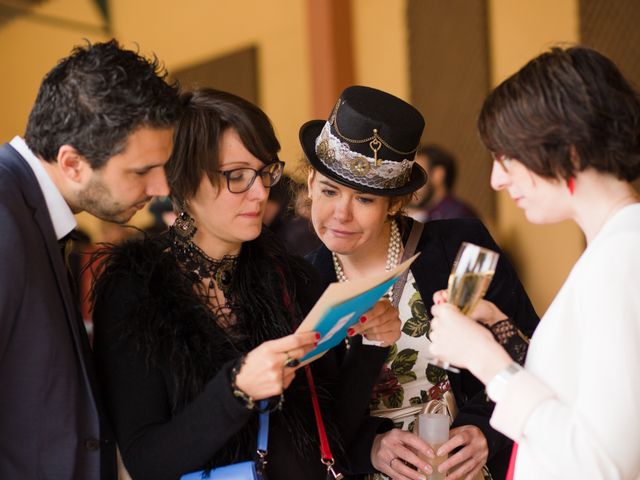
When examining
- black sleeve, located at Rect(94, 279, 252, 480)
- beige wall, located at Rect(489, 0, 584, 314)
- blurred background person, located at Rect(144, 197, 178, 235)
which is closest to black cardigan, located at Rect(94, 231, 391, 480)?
black sleeve, located at Rect(94, 279, 252, 480)

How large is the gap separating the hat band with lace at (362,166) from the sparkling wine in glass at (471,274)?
738 mm

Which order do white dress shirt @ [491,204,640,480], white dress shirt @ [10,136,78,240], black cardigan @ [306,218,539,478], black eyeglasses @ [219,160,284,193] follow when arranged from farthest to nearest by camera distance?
black cardigan @ [306,218,539,478] → black eyeglasses @ [219,160,284,193] → white dress shirt @ [10,136,78,240] → white dress shirt @ [491,204,640,480]

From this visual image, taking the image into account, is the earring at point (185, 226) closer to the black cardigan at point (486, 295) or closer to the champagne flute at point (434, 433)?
the black cardigan at point (486, 295)

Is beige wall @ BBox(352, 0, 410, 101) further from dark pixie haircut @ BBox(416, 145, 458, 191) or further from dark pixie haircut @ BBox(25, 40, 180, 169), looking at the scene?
dark pixie haircut @ BBox(25, 40, 180, 169)

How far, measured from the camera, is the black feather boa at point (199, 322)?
175 centimetres

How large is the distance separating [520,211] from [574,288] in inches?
176

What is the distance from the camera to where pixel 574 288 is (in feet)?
4.73

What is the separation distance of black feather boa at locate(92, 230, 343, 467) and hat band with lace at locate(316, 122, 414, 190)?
1.23 feet

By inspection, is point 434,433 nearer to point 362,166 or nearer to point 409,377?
point 409,377

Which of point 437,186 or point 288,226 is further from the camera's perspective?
point 437,186

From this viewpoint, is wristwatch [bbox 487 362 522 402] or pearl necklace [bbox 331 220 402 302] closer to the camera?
wristwatch [bbox 487 362 522 402]

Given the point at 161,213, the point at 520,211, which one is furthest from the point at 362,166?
the point at 520,211

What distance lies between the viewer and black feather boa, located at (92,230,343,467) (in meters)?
1.75

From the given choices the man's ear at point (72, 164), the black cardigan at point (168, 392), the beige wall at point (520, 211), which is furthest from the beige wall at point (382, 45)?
the man's ear at point (72, 164)
